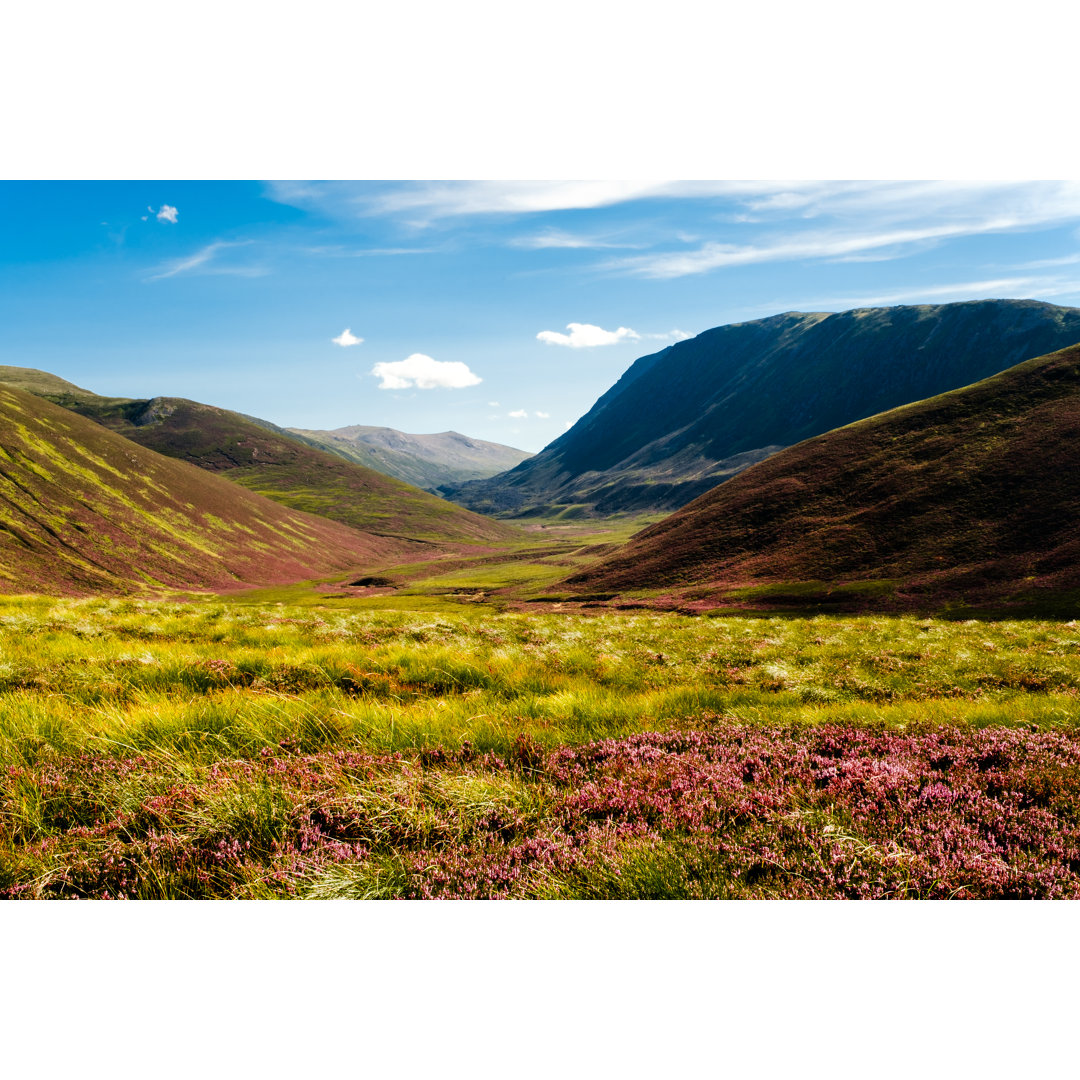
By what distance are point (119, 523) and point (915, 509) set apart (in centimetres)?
14490

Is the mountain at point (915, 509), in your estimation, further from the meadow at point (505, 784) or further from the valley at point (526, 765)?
the meadow at point (505, 784)

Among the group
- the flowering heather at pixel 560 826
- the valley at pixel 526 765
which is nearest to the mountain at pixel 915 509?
the valley at pixel 526 765

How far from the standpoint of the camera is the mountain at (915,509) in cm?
6569

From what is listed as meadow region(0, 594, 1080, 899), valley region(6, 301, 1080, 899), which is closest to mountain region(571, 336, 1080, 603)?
valley region(6, 301, 1080, 899)

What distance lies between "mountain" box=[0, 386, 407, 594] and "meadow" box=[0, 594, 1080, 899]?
97857 millimetres

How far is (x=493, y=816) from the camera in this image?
173 inches

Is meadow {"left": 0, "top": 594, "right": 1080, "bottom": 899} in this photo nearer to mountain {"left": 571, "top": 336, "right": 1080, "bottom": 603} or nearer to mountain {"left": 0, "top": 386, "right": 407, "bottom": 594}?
mountain {"left": 571, "top": 336, "right": 1080, "bottom": 603}

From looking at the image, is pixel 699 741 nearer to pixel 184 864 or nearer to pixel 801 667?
pixel 184 864

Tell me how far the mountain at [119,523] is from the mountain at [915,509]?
264ft

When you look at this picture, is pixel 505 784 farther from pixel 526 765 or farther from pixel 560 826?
pixel 526 765

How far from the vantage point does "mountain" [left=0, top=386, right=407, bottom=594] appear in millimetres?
93250

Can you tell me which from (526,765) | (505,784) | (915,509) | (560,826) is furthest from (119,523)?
(915,509)

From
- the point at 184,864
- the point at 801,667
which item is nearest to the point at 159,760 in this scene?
the point at 184,864

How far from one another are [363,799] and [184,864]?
47.3 inches
